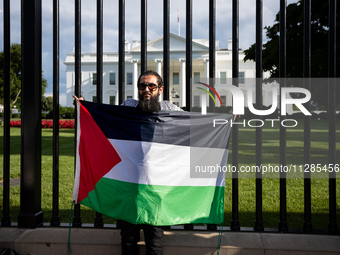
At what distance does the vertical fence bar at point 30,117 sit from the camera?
8.65ft

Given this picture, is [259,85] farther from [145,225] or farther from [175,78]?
[175,78]

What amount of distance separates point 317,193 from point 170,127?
3.39 m

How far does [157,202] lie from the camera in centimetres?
233

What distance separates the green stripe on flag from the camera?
A: 2.32 meters

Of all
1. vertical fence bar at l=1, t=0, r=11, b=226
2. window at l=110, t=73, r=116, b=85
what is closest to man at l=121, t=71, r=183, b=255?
vertical fence bar at l=1, t=0, r=11, b=226

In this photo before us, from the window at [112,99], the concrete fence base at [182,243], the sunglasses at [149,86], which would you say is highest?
the window at [112,99]

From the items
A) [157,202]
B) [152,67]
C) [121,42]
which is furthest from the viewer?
[152,67]

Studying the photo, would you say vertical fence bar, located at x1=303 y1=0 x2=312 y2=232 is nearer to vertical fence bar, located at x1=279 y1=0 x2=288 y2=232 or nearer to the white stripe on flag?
vertical fence bar, located at x1=279 y1=0 x2=288 y2=232

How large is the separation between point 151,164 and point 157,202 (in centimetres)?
34

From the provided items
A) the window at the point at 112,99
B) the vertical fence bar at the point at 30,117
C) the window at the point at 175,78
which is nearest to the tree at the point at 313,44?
the vertical fence bar at the point at 30,117

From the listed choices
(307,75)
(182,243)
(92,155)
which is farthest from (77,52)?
(307,75)

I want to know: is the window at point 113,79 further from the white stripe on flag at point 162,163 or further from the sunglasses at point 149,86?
the white stripe on flag at point 162,163

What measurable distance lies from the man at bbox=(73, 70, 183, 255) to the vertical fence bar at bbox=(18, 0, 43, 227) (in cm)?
53

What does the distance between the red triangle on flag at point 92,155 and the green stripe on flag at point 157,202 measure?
0.25 ft
